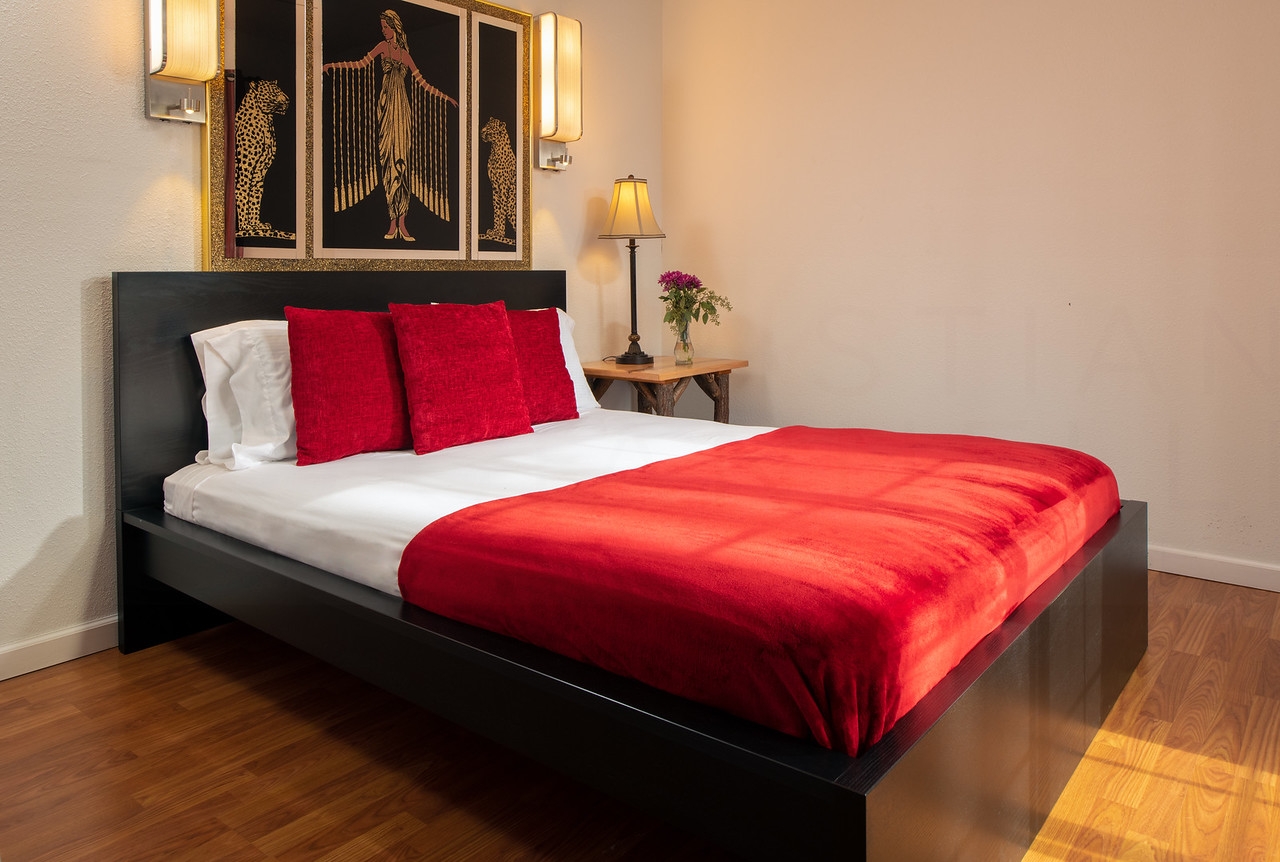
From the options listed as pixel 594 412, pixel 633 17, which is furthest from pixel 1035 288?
pixel 633 17

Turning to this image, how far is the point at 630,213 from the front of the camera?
13.0 ft

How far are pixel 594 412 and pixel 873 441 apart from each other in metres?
1.14

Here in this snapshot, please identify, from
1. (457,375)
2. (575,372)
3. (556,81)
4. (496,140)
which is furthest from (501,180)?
(457,375)

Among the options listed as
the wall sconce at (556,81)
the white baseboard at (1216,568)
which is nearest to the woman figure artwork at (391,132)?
the wall sconce at (556,81)

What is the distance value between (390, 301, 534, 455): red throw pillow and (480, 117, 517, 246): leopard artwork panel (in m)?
0.76

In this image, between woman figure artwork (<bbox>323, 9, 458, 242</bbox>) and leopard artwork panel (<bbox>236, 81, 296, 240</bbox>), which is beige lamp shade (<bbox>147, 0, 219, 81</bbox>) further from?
woman figure artwork (<bbox>323, 9, 458, 242</bbox>)

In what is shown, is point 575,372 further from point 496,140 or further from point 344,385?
point 344,385

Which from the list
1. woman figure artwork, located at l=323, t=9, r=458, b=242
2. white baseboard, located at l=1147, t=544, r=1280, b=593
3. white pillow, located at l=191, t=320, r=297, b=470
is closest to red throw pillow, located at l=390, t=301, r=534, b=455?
white pillow, located at l=191, t=320, r=297, b=470

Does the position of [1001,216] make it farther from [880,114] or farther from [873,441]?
[873,441]

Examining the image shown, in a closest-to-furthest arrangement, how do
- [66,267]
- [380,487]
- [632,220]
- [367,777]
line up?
1. [367,777]
2. [380,487]
3. [66,267]
4. [632,220]

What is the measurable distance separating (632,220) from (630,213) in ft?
0.11

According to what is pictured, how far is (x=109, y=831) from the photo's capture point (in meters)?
1.77

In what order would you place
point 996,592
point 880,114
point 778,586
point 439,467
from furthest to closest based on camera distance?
point 880,114 → point 439,467 → point 996,592 → point 778,586

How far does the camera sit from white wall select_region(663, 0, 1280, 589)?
10.1 feet
